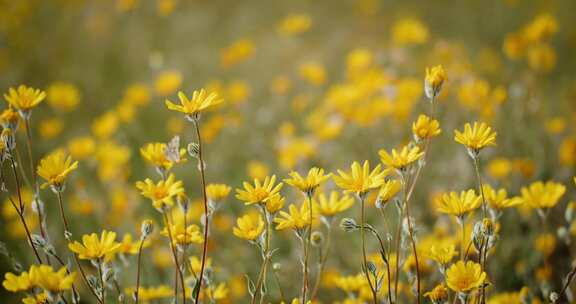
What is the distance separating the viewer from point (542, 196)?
185cm

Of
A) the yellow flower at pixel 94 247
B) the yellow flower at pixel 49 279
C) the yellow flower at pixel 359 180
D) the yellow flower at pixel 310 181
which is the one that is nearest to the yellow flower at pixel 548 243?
the yellow flower at pixel 359 180

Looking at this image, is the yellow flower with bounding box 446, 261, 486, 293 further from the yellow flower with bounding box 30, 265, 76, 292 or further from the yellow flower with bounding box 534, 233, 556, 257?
the yellow flower with bounding box 534, 233, 556, 257

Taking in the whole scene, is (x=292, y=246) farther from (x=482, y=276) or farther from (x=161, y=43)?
(x=161, y=43)

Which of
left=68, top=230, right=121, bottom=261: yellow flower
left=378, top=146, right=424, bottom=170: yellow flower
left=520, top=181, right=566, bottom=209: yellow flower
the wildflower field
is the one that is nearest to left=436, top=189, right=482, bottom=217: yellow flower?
the wildflower field

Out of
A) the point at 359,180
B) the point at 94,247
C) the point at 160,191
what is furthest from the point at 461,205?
the point at 94,247

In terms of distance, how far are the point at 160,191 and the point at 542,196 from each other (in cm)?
139

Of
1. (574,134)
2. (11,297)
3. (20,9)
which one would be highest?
(20,9)

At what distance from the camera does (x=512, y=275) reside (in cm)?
260

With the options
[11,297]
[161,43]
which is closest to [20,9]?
[161,43]

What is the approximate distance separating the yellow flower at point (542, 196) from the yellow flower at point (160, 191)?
1.25 m

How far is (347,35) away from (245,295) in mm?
3959

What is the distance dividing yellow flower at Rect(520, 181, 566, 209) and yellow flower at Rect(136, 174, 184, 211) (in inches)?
49.3

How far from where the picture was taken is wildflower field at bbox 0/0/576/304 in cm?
159

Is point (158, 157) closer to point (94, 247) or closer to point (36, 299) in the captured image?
point (94, 247)
